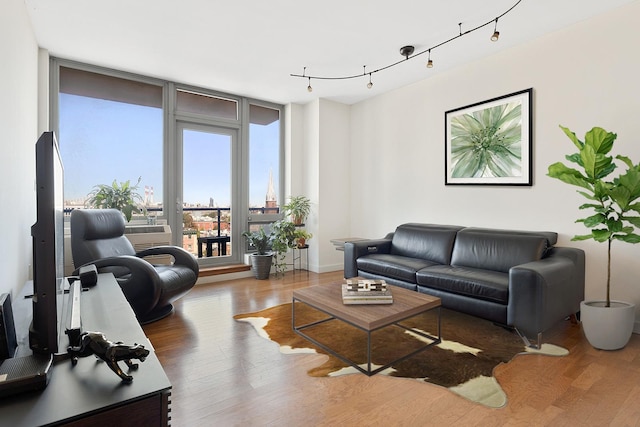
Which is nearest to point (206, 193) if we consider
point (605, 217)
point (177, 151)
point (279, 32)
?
point (177, 151)

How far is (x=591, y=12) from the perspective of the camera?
2.91 m

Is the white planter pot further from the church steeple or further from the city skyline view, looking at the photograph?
the city skyline view

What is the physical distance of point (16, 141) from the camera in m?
2.41

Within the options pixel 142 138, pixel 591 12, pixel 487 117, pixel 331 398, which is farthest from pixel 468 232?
pixel 142 138

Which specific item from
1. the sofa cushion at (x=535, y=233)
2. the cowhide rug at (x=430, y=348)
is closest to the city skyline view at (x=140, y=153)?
the cowhide rug at (x=430, y=348)

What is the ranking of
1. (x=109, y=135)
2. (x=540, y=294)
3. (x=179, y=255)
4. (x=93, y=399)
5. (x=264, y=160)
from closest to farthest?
(x=93, y=399) → (x=540, y=294) → (x=179, y=255) → (x=109, y=135) → (x=264, y=160)

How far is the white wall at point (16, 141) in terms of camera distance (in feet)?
6.65

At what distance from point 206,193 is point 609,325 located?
14.9 ft

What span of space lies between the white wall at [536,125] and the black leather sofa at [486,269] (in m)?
0.27

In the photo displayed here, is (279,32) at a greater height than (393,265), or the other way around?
(279,32)

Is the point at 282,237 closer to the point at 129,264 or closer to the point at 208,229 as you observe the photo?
the point at 208,229

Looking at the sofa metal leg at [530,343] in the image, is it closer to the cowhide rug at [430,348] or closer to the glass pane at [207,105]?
the cowhide rug at [430,348]

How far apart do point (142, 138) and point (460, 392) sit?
4.37 meters

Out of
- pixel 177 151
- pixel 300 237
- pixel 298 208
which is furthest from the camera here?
pixel 298 208
